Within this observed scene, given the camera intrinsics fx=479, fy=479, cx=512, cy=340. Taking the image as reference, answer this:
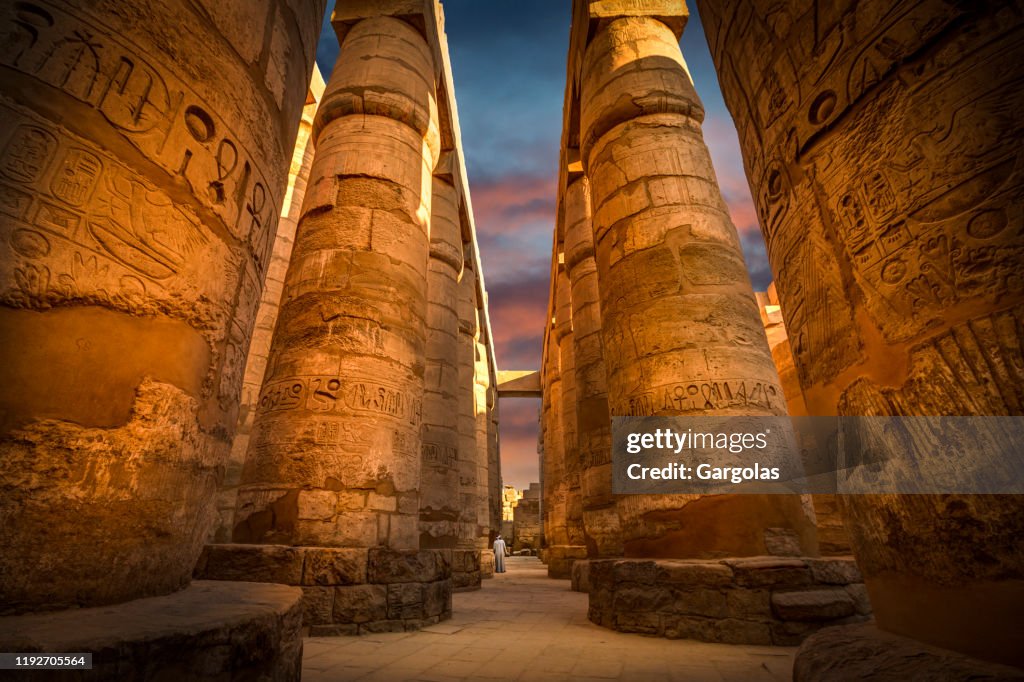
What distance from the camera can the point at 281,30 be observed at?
2301 mm

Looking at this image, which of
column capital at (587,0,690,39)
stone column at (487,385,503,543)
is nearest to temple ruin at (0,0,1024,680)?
column capital at (587,0,690,39)

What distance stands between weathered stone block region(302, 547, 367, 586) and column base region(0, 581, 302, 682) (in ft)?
6.43

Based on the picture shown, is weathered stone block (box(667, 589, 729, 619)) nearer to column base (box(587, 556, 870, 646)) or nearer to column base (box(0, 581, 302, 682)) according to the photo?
column base (box(587, 556, 870, 646))

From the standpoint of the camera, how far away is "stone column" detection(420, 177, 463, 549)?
7.73m

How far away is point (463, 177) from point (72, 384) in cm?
1261

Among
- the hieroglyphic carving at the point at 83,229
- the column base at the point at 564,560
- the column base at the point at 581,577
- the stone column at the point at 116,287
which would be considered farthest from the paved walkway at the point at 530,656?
the column base at the point at 564,560

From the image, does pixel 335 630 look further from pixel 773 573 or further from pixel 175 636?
pixel 773 573

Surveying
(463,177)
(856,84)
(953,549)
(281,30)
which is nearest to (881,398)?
(953,549)

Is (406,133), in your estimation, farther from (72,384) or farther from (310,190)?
(72,384)

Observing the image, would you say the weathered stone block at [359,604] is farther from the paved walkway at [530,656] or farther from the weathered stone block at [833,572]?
the weathered stone block at [833,572]

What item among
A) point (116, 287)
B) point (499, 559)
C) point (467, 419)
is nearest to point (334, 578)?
point (116, 287)

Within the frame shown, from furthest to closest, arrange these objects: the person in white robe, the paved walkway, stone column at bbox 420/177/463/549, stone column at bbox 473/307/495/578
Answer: the person in white robe → stone column at bbox 473/307/495/578 → stone column at bbox 420/177/463/549 → the paved walkway

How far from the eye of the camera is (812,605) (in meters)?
3.19

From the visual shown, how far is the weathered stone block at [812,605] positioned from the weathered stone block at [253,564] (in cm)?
337
